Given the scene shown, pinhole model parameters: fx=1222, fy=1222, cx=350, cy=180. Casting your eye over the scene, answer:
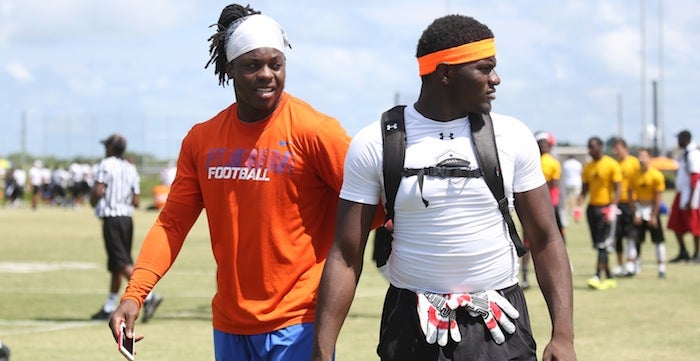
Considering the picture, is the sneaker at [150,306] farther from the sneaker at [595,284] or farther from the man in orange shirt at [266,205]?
the man in orange shirt at [266,205]

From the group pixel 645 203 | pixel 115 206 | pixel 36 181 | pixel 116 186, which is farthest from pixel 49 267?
pixel 36 181

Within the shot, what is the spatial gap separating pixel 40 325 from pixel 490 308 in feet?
31.0

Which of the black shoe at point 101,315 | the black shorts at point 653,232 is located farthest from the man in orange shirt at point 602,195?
the black shoe at point 101,315

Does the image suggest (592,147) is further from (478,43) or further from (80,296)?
(478,43)

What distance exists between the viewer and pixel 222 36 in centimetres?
566

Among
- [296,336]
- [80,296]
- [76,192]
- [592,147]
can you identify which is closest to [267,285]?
[296,336]

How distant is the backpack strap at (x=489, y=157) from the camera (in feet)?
15.0

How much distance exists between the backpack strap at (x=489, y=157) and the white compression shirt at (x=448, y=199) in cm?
2

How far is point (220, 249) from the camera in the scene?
5.43 metres

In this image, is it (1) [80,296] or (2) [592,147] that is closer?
(1) [80,296]

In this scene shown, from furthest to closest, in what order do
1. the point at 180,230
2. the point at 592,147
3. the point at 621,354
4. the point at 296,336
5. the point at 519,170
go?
the point at 592,147
the point at 621,354
the point at 180,230
the point at 296,336
the point at 519,170

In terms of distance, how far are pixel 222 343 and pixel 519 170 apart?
163 centimetres

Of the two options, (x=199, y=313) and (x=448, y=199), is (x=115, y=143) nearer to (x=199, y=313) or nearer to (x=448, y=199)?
(x=199, y=313)

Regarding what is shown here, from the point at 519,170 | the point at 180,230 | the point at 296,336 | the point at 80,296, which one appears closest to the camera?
the point at 519,170
